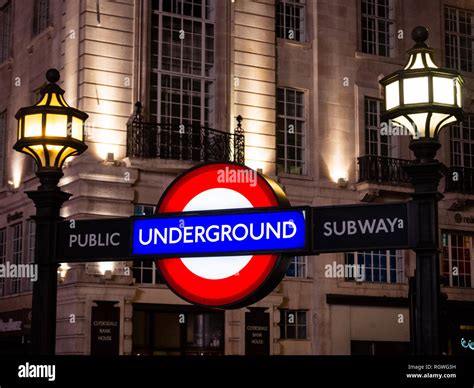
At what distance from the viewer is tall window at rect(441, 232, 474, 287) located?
96.7 ft

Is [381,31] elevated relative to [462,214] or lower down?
elevated

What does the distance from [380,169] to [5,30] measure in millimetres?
12164

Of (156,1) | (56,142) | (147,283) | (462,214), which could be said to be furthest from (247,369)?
(462,214)

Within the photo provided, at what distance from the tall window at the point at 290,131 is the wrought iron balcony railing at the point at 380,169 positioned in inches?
70.5

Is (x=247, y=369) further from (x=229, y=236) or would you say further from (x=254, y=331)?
(x=254, y=331)

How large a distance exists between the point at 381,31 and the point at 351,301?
8.46 m

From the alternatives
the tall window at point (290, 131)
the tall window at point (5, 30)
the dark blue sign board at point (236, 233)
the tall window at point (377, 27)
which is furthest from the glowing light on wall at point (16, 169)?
the dark blue sign board at point (236, 233)

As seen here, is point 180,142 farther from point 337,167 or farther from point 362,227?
point 362,227

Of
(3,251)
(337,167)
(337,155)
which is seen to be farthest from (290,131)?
(3,251)

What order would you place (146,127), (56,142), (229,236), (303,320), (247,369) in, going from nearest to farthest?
(247,369) → (229,236) → (56,142) → (146,127) → (303,320)

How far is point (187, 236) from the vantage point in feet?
19.9

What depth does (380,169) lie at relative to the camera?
28.2 m

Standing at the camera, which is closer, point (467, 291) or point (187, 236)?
point (187, 236)

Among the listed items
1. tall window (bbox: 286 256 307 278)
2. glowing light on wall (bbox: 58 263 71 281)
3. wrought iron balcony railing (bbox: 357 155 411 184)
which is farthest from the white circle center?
wrought iron balcony railing (bbox: 357 155 411 184)
